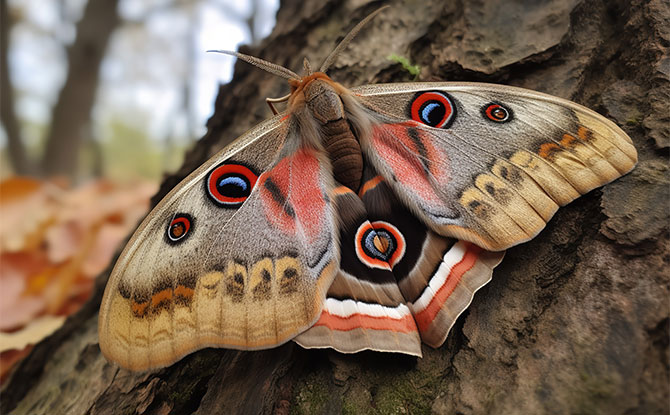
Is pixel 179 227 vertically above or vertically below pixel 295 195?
above

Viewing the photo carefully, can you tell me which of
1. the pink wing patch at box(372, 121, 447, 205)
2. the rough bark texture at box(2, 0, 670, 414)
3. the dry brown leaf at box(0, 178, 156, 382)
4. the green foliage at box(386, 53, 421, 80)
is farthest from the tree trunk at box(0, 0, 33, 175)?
the pink wing patch at box(372, 121, 447, 205)

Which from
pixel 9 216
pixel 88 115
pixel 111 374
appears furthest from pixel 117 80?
pixel 111 374

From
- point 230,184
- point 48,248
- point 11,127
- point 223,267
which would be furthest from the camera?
point 11,127

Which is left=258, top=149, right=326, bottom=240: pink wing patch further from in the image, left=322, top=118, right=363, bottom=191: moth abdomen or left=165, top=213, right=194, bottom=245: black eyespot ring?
left=165, top=213, right=194, bottom=245: black eyespot ring

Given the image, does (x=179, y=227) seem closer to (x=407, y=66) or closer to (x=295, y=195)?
(x=295, y=195)

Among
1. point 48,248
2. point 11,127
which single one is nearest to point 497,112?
point 48,248

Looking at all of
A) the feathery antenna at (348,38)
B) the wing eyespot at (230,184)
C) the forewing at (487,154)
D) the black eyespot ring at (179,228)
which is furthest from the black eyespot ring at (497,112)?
the black eyespot ring at (179,228)

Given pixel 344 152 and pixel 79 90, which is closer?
pixel 344 152
